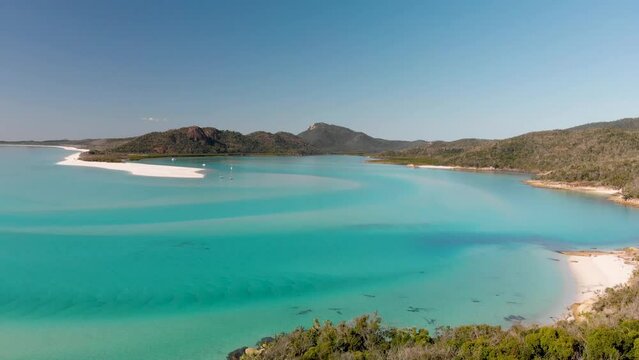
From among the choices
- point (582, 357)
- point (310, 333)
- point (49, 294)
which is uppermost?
point (582, 357)

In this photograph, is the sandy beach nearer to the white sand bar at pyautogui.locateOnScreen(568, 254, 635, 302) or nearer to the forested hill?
the white sand bar at pyautogui.locateOnScreen(568, 254, 635, 302)

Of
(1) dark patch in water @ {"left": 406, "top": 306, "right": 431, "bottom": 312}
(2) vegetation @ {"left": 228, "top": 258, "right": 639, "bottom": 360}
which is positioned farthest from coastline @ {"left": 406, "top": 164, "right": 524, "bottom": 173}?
(2) vegetation @ {"left": 228, "top": 258, "right": 639, "bottom": 360}

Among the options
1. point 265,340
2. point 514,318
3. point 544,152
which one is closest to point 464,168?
point 544,152

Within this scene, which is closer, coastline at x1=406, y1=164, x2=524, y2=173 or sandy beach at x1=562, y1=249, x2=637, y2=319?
sandy beach at x1=562, y1=249, x2=637, y2=319

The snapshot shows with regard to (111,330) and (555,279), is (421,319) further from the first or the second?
(111,330)

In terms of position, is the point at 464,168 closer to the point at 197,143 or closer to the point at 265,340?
the point at 265,340

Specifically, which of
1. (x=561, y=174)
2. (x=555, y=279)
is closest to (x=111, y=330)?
(x=555, y=279)
